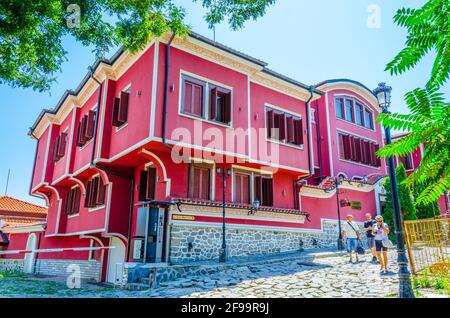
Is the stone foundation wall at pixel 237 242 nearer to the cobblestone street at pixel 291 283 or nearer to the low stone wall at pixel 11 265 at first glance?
the cobblestone street at pixel 291 283

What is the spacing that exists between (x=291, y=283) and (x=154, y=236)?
4830mm

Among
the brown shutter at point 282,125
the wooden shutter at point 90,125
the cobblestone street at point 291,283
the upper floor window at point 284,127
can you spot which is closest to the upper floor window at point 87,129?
the wooden shutter at point 90,125

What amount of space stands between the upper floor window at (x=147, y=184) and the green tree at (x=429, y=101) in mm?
11199

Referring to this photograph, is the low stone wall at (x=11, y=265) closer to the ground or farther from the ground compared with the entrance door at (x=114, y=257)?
closer to the ground

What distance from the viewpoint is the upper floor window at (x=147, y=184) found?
1270 centimetres

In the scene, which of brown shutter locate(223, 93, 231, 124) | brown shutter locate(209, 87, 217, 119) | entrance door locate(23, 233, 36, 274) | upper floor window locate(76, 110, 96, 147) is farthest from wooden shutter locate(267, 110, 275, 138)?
entrance door locate(23, 233, 36, 274)

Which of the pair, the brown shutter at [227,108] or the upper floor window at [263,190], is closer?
the brown shutter at [227,108]

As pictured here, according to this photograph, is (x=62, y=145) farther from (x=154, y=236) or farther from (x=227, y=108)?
(x=227, y=108)

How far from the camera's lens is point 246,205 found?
13109 millimetres

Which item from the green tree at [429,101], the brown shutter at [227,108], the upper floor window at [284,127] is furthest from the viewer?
the upper floor window at [284,127]

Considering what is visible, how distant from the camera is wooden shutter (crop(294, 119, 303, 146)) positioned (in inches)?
613

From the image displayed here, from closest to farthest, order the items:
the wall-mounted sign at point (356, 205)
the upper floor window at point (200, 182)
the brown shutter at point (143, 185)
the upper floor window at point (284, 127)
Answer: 1. the upper floor window at point (200, 182)
2. the brown shutter at point (143, 185)
3. the upper floor window at point (284, 127)
4. the wall-mounted sign at point (356, 205)

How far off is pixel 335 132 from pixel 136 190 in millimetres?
12914

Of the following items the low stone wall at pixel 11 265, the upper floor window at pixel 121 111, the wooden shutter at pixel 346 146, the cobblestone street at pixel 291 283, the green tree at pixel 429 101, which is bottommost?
the low stone wall at pixel 11 265
